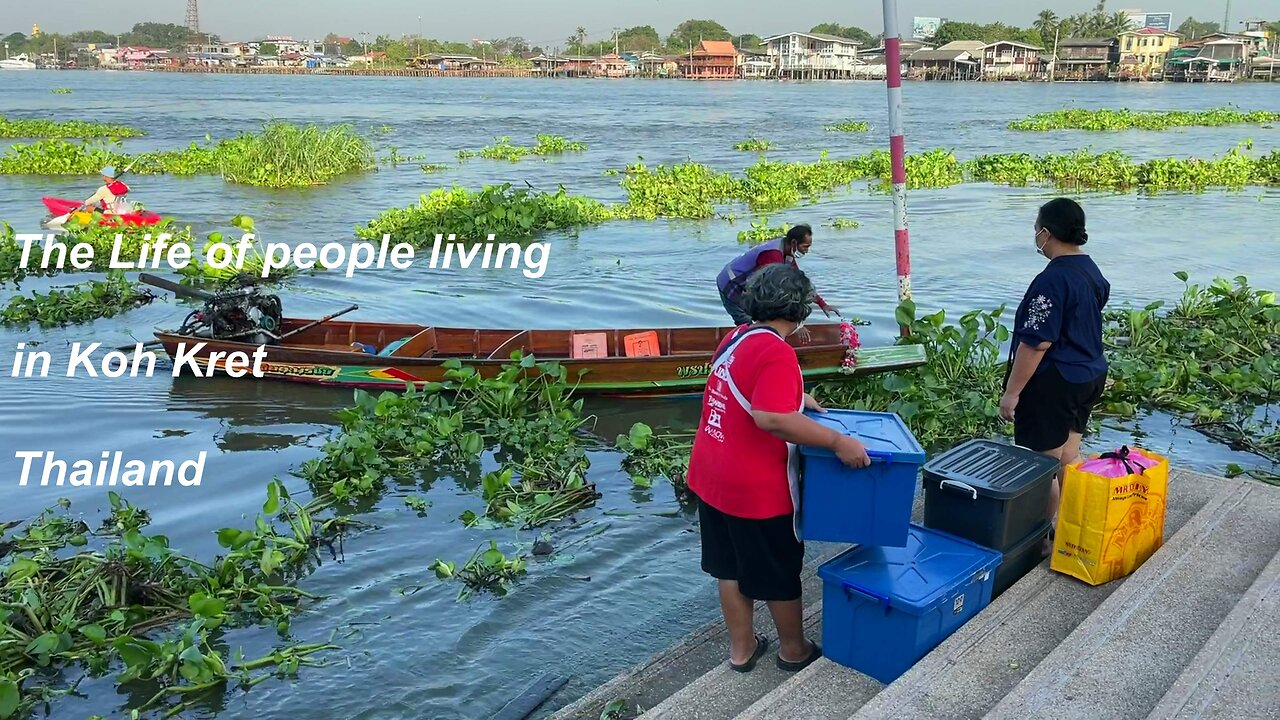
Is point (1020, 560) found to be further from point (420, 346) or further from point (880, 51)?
point (880, 51)

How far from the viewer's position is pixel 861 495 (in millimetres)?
3844

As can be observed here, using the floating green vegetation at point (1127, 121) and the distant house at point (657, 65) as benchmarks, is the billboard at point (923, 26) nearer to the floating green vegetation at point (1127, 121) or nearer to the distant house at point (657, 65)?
the distant house at point (657, 65)

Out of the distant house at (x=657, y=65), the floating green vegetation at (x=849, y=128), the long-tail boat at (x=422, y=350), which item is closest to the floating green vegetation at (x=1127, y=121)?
the floating green vegetation at (x=849, y=128)

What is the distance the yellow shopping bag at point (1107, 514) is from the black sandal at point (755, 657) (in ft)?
4.66

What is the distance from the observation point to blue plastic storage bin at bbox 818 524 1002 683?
380 cm

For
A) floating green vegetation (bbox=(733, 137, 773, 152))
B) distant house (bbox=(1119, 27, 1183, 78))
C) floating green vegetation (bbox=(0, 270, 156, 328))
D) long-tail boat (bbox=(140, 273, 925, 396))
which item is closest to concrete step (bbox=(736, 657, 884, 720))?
long-tail boat (bbox=(140, 273, 925, 396))

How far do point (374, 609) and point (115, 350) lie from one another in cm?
750

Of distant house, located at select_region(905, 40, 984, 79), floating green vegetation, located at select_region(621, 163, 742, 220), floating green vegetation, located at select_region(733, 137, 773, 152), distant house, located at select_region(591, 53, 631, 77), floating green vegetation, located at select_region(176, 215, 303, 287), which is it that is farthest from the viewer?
distant house, located at select_region(591, 53, 631, 77)

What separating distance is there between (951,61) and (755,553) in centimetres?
11922

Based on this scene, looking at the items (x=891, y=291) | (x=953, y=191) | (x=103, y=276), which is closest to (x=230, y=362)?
(x=103, y=276)

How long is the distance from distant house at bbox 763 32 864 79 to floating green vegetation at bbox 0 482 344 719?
132 m

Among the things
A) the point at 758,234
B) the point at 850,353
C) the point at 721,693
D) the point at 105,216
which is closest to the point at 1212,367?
the point at 850,353

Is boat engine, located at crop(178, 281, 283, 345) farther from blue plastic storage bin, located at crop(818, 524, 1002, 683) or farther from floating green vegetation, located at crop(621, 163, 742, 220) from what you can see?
floating green vegetation, located at crop(621, 163, 742, 220)

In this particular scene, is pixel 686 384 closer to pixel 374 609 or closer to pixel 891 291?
pixel 374 609
